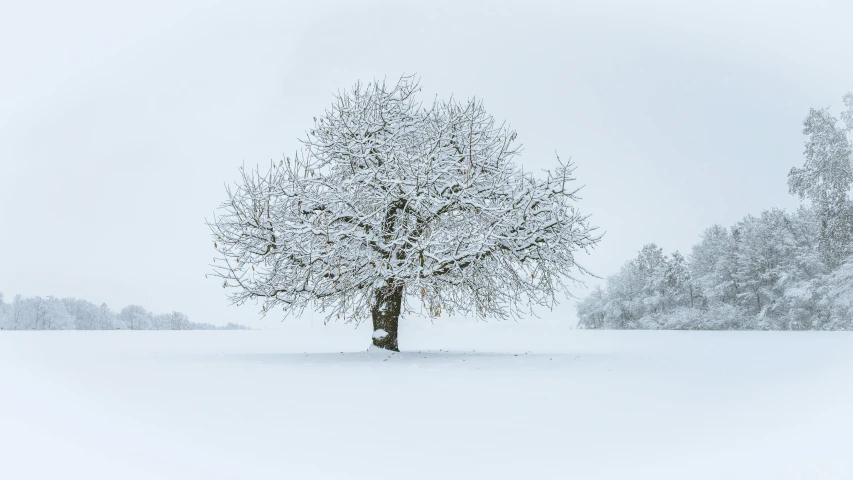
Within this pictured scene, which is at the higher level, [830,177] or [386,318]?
[830,177]

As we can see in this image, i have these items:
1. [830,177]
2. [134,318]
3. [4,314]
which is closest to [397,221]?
[830,177]

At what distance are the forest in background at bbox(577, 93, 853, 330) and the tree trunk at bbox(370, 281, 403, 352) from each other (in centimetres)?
2372

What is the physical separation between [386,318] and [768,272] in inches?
1496

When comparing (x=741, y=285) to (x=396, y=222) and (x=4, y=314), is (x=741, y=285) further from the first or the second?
(x=4, y=314)

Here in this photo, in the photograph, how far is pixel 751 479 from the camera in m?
4.61

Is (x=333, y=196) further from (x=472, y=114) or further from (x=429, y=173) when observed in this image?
(x=472, y=114)

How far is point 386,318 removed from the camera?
17.2 m

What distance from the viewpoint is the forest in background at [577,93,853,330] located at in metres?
29.7

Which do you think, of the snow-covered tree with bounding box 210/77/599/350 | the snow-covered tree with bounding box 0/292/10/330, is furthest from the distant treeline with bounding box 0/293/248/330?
the snow-covered tree with bounding box 210/77/599/350

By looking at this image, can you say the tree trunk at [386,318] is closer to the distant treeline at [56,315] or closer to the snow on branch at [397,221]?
the snow on branch at [397,221]

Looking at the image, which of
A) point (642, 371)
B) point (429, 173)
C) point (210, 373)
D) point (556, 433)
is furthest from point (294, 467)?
point (429, 173)

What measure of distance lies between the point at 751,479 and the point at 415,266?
10.4 m

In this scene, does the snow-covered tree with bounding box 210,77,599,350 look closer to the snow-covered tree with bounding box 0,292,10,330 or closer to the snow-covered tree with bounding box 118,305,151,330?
the snow-covered tree with bounding box 0,292,10,330

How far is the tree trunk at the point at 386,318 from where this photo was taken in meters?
17.0
